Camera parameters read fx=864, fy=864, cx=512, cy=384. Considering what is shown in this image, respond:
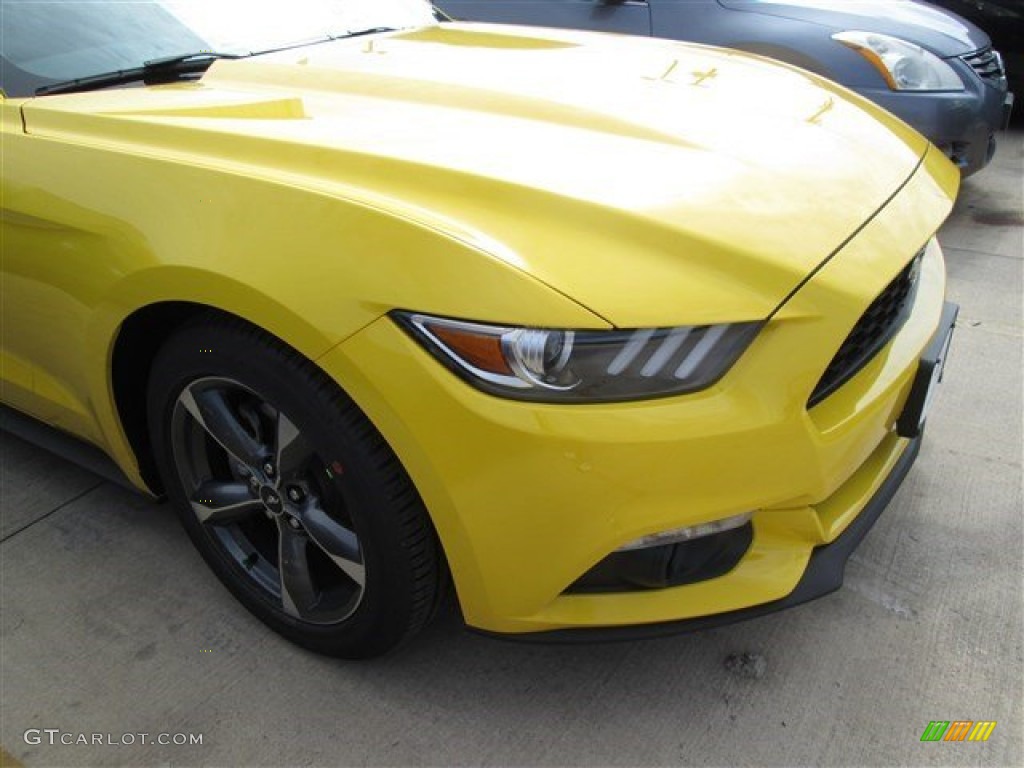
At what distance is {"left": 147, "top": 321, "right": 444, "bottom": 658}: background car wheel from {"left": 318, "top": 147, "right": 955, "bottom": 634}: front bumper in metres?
0.10

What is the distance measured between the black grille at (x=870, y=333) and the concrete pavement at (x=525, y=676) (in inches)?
28.6

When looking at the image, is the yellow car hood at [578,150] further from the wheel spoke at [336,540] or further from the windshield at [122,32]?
the wheel spoke at [336,540]

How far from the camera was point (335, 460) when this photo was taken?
1669mm

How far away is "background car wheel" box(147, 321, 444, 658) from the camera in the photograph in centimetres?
165

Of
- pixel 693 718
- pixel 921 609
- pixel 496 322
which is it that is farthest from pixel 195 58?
pixel 921 609

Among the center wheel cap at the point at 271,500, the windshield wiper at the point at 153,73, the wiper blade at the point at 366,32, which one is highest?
the windshield wiper at the point at 153,73

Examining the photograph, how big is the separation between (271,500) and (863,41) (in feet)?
12.9

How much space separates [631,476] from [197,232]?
984 millimetres

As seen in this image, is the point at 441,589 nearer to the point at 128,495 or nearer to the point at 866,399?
the point at 866,399

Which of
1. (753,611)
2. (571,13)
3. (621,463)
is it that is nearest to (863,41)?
(571,13)

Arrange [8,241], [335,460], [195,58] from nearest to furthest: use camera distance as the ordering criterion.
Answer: [335,460] < [8,241] < [195,58]

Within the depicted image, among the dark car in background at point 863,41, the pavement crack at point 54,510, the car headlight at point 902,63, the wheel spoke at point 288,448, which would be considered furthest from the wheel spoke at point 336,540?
the car headlight at point 902,63

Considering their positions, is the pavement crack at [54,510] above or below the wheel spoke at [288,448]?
below

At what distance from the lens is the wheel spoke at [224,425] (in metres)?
1.92
